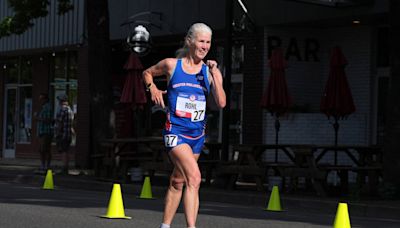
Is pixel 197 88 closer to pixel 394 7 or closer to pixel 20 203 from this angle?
pixel 20 203

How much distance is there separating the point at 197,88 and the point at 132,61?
565 inches

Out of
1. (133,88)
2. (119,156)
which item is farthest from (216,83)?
(133,88)

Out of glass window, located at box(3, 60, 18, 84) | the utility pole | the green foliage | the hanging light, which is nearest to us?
the utility pole

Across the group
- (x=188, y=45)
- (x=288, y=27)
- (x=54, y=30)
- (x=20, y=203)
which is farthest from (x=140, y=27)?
(x=188, y=45)

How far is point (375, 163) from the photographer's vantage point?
671 inches

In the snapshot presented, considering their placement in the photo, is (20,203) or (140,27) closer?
(20,203)

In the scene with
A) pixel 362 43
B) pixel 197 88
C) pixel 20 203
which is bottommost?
pixel 20 203

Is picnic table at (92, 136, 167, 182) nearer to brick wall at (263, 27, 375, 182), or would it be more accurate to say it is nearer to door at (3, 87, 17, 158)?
brick wall at (263, 27, 375, 182)

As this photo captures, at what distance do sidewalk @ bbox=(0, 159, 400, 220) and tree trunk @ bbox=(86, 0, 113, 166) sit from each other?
1.26 metres

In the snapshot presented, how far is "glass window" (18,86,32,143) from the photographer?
98.7 ft

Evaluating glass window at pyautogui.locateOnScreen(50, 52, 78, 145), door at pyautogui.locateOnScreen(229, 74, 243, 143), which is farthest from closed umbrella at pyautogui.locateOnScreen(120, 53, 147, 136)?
glass window at pyautogui.locateOnScreen(50, 52, 78, 145)

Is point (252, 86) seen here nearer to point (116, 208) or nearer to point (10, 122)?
point (116, 208)

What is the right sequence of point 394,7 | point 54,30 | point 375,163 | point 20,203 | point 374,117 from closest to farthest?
point 20,203 → point 394,7 → point 375,163 → point 374,117 → point 54,30

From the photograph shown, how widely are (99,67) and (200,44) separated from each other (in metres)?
12.8
